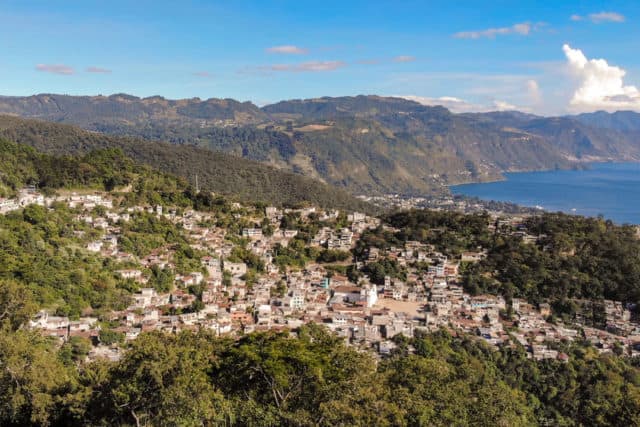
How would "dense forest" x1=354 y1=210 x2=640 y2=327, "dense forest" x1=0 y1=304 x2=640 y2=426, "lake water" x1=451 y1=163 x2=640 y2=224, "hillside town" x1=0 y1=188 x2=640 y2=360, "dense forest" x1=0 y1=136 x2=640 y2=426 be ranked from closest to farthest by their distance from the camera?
"dense forest" x1=0 y1=304 x2=640 y2=426, "dense forest" x1=0 y1=136 x2=640 y2=426, "hillside town" x1=0 y1=188 x2=640 y2=360, "dense forest" x1=354 y1=210 x2=640 y2=327, "lake water" x1=451 y1=163 x2=640 y2=224

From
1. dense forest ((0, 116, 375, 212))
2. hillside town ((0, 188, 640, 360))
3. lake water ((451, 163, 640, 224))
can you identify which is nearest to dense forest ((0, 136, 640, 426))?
hillside town ((0, 188, 640, 360))

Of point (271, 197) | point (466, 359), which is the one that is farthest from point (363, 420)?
point (271, 197)

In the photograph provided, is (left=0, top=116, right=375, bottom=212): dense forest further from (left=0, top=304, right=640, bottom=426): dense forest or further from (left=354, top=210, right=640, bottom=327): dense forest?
(left=0, top=304, right=640, bottom=426): dense forest

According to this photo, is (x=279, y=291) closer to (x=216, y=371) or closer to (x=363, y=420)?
(x=216, y=371)

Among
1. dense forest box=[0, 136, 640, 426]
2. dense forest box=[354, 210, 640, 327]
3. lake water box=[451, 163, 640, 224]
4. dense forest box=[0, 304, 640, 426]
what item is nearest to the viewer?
dense forest box=[0, 304, 640, 426]

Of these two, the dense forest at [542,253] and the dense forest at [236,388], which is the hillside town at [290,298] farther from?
the dense forest at [236,388]

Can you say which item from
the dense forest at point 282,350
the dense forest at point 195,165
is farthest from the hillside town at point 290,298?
the dense forest at point 195,165

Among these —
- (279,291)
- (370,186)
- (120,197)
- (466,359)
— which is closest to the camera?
(466,359)

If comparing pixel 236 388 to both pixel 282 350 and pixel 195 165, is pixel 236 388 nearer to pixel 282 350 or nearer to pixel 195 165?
pixel 282 350
